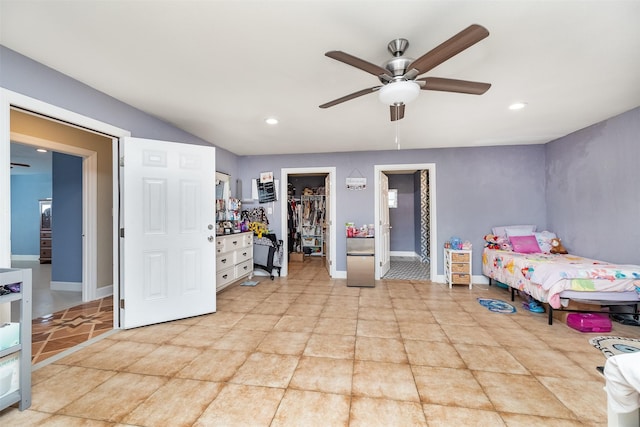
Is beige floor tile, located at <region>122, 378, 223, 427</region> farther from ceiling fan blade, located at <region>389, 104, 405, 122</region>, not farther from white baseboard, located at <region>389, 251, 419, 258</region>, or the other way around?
white baseboard, located at <region>389, 251, 419, 258</region>

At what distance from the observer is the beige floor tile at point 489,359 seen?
6.97ft

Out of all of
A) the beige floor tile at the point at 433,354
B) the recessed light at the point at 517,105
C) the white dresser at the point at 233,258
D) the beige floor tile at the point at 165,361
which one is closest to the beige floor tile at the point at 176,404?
the beige floor tile at the point at 165,361

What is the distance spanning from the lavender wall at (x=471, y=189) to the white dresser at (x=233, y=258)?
1.68 meters

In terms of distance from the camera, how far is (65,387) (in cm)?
192

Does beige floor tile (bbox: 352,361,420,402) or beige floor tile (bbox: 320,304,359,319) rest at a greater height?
beige floor tile (bbox: 352,361,420,402)

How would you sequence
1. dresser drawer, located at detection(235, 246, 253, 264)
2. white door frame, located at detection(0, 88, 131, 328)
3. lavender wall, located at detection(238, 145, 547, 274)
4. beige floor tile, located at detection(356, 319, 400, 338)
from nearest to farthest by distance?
1. white door frame, located at detection(0, 88, 131, 328)
2. beige floor tile, located at detection(356, 319, 400, 338)
3. dresser drawer, located at detection(235, 246, 253, 264)
4. lavender wall, located at detection(238, 145, 547, 274)

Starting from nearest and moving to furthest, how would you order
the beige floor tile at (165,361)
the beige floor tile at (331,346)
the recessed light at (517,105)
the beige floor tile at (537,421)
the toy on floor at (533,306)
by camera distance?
the beige floor tile at (537,421), the beige floor tile at (165,361), the beige floor tile at (331,346), the recessed light at (517,105), the toy on floor at (533,306)

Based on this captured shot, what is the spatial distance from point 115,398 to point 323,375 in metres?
1.39

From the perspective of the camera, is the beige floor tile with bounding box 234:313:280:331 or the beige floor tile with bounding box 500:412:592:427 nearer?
the beige floor tile with bounding box 500:412:592:427

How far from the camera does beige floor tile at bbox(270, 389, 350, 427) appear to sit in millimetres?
1577

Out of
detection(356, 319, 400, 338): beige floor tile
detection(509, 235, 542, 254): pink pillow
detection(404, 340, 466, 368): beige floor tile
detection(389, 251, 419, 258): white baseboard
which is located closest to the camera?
detection(404, 340, 466, 368): beige floor tile

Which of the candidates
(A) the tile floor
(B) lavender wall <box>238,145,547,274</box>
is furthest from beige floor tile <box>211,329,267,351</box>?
(B) lavender wall <box>238,145,547,274</box>

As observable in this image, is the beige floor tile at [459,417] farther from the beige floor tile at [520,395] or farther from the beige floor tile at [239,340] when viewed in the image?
the beige floor tile at [239,340]

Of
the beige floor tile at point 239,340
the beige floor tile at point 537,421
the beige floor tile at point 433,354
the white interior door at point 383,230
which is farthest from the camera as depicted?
the white interior door at point 383,230
